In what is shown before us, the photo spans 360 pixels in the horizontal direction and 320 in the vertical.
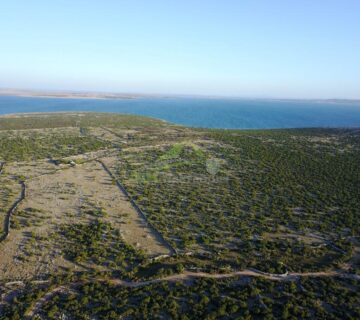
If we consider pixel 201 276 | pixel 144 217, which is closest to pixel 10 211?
pixel 144 217

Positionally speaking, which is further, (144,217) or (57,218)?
(144,217)

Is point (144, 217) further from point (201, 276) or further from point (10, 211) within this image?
point (10, 211)

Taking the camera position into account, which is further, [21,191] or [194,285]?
[21,191]

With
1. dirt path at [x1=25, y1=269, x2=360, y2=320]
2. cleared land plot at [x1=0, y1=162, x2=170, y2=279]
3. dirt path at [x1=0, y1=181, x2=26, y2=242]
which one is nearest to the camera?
dirt path at [x1=25, y1=269, x2=360, y2=320]

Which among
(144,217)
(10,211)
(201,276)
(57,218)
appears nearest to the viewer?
(201,276)

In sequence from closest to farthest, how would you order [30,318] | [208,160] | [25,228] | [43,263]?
1. [30,318]
2. [43,263]
3. [25,228]
4. [208,160]

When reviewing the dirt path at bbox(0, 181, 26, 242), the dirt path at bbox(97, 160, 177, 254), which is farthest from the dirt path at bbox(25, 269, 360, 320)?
the dirt path at bbox(0, 181, 26, 242)

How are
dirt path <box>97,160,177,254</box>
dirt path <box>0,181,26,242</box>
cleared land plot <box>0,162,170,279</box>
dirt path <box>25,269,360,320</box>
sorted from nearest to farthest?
dirt path <box>25,269,360,320</box> < cleared land plot <box>0,162,170,279</box> < dirt path <box>97,160,177,254</box> < dirt path <box>0,181,26,242</box>

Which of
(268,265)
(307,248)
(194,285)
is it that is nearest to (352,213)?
(307,248)

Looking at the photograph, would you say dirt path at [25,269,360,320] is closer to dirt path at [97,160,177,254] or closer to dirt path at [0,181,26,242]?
dirt path at [97,160,177,254]

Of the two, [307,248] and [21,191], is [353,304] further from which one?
[21,191]

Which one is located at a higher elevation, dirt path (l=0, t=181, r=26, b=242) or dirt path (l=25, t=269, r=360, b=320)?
dirt path (l=0, t=181, r=26, b=242)
